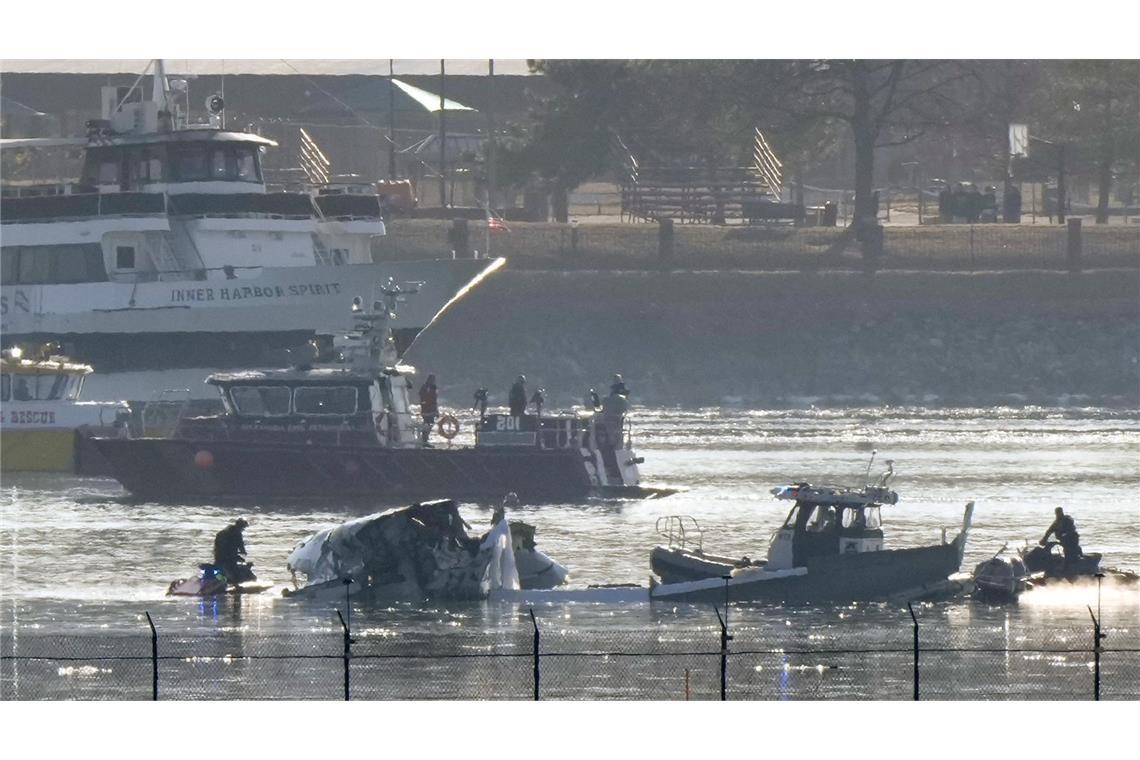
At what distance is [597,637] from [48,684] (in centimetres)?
722

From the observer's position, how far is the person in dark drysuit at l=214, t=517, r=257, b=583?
3459 cm

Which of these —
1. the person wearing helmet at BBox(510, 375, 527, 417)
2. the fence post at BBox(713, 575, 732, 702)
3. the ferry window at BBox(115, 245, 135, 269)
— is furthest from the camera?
the ferry window at BBox(115, 245, 135, 269)

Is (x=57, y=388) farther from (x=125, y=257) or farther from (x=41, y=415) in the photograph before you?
(x=125, y=257)

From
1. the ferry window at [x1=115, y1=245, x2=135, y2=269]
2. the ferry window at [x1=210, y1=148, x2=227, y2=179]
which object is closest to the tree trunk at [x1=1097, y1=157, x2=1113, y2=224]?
the ferry window at [x1=210, y1=148, x2=227, y2=179]

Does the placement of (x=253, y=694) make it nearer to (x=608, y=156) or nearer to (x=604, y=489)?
(x=604, y=489)

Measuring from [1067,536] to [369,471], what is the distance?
16517 millimetres

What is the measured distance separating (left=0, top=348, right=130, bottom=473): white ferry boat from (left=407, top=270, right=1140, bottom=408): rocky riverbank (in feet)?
49.7

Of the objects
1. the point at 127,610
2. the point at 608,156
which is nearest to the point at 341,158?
the point at 608,156

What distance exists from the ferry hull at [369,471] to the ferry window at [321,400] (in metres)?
0.78

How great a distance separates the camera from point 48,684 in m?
27.8

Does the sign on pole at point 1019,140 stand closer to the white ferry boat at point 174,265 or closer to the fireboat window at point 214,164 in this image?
the white ferry boat at point 174,265

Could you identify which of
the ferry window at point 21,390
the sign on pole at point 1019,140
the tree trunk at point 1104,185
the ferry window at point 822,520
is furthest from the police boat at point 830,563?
the sign on pole at point 1019,140

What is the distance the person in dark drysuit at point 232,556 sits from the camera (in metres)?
34.6

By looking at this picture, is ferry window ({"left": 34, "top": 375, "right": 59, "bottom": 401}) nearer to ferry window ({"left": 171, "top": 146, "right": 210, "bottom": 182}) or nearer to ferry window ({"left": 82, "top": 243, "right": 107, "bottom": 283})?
ferry window ({"left": 82, "top": 243, "right": 107, "bottom": 283})
